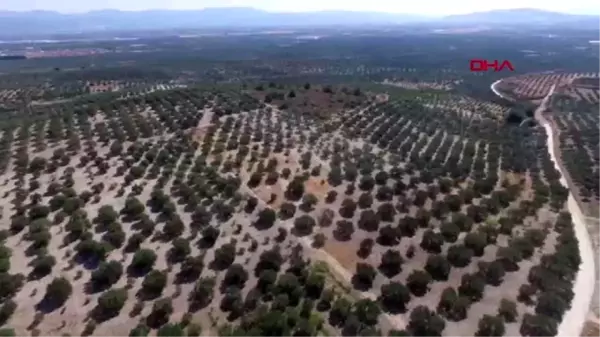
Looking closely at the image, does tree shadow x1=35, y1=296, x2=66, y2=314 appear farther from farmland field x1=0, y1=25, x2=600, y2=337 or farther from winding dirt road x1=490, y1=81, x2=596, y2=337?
winding dirt road x1=490, y1=81, x2=596, y2=337

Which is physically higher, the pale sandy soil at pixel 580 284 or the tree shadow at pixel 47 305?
the tree shadow at pixel 47 305

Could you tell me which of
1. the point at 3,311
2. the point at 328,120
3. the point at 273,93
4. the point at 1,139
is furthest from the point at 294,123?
the point at 3,311

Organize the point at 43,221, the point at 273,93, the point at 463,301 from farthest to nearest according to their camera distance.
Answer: the point at 273,93 → the point at 43,221 → the point at 463,301

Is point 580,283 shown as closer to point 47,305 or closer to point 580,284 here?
point 580,284

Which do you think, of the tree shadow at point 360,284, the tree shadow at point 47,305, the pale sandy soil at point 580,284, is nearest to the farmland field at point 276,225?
the tree shadow at point 47,305

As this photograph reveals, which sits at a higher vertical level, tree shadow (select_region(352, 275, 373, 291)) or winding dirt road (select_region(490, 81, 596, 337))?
tree shadow (select_region(352, 275, 373, 291))

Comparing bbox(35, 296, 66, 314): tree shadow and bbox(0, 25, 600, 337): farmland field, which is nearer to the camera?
bbox(35, 296, 66, 314): tree shadow

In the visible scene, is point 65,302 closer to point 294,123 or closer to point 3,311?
point 3,311

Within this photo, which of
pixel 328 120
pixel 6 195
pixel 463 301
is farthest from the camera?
pixel 328 120

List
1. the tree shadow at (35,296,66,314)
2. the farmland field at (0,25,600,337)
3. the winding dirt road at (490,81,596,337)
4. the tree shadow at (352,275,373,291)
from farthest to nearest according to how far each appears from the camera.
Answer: the tree shadow at (352,275,373,291), the winding dirt road at (490,81,596,337), the farmland field at (0,25,600,337), the tree shadow at (35,296,66,314)

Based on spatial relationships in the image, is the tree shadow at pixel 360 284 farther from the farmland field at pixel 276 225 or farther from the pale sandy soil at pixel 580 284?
the pale sandy soil at pixel 580 284

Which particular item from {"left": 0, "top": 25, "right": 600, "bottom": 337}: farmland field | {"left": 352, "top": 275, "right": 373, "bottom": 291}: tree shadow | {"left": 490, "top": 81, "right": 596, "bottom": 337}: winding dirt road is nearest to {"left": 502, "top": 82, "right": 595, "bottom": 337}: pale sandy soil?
{"left": 490, "top": 81, "right": 596, "bottom": 337}: winding dirt road
